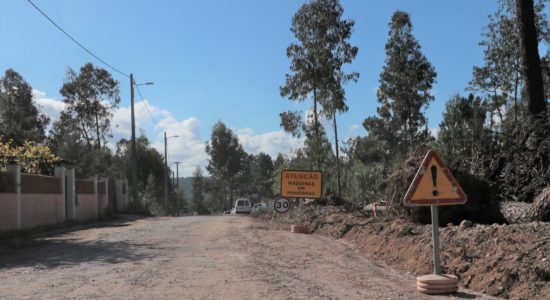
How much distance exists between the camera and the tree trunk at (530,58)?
14.9 meters

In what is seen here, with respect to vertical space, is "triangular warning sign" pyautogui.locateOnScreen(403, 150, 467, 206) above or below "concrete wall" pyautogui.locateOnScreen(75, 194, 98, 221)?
above

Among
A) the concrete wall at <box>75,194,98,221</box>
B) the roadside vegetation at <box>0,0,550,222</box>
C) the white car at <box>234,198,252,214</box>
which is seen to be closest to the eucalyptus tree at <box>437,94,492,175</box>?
the roadside vegetation at <box>0,0,550,222</box>

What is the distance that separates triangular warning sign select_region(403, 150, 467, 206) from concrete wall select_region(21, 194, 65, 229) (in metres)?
17.4

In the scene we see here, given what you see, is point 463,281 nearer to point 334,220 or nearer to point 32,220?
point 334,220

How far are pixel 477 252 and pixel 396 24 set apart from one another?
2746cm

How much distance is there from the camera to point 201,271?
31.2ft

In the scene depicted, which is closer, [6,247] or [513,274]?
[513,274]

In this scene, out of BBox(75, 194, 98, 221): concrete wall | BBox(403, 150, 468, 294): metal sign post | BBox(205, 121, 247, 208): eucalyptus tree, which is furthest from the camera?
BBox(205, 121, 247, 208): eucalyptus tree

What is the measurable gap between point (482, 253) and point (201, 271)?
189 inches

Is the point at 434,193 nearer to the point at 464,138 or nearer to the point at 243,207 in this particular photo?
the point at 464,138

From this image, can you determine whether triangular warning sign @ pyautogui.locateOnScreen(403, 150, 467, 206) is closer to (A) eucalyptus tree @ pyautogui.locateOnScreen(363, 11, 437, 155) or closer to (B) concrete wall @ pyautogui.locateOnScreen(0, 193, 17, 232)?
(B) concrete wall @ pyautogui.locateOnScreen(0, 193, 17, 232)

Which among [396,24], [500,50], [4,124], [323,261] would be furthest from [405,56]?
[4,124]

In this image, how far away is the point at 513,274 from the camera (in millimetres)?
7523

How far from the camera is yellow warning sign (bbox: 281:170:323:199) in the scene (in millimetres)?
19094
